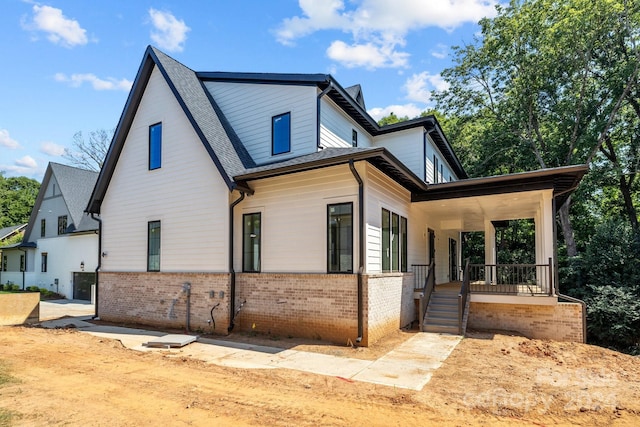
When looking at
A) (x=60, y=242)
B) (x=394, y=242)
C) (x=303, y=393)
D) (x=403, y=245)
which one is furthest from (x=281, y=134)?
(x=60, y=242)

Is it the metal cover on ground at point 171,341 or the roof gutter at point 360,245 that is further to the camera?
the metal cover on ground at point 171,341

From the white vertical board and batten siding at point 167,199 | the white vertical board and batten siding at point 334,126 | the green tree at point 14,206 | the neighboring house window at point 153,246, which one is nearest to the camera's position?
the white vertical board and batten siding at point 167,199

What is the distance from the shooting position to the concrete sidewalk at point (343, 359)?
6.60m

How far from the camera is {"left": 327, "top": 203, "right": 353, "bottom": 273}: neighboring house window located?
9141mm

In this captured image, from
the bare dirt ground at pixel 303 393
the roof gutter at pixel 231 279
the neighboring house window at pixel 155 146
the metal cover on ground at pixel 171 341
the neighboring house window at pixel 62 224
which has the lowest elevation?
the metal cover on ground at pixel 171 341

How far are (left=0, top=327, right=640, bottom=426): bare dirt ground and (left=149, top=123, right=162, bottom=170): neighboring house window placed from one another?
21.1 ft

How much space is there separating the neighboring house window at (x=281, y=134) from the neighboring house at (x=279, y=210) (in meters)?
0.04

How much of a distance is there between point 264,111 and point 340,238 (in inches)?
213

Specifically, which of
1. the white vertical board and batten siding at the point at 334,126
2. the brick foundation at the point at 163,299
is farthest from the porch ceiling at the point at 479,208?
the brick foundation at the point at 163,299

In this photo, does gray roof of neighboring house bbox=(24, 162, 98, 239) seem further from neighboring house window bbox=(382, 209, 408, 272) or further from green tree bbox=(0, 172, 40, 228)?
green tree bbox=(0, 172, 40, 228)

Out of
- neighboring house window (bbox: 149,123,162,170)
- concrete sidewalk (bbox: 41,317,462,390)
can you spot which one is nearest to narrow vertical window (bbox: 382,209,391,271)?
concrete sidewalk (bbox: 41,317,462,390)

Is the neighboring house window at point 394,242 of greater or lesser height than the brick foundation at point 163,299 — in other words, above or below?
above

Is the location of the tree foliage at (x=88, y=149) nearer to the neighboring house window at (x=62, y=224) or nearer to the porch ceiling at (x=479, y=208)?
the neighboring house window at (x=62, y=224)

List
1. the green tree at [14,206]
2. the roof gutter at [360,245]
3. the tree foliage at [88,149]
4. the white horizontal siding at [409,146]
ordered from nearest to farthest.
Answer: the roof gutter at [360,245] → the white horizontal siding at [409,146] → the tree foliage at [88,149] → the green tree at [14,206]
